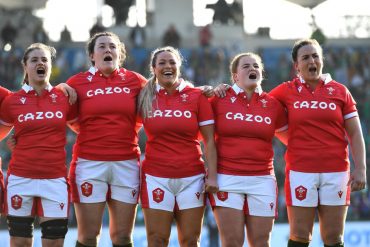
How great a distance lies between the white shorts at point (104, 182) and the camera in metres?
7.48

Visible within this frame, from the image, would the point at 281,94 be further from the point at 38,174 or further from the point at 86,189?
the point at 38,174

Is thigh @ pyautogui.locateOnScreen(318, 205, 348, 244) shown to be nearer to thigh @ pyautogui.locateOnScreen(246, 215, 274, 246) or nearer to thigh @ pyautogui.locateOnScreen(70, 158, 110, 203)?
thigh @ pyautogui.locateOnScreen(246, 215, 274, 246)

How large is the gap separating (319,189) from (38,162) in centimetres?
239

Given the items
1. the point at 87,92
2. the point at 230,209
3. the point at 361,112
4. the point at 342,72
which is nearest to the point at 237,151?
the point at 230,209

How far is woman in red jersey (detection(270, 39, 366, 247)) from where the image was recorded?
752 centimetres

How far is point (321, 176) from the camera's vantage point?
297 inches

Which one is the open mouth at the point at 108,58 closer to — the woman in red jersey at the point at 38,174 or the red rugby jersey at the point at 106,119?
the red rugby jersey at the point at 106,119

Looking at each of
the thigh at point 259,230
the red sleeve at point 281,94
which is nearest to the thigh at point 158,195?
the thigh at point 259,230

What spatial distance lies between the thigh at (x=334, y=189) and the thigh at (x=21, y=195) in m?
2.42

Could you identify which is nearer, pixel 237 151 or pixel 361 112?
pixel 237 151

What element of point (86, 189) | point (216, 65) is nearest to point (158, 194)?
point (86, 189)

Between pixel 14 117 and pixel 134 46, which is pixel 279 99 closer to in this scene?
pixel 14 117

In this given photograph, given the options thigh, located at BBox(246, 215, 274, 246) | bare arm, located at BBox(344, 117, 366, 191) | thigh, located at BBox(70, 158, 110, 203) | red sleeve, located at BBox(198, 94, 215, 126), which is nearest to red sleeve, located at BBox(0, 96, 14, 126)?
thigh, located at BBox(70, 158, 110, 203)

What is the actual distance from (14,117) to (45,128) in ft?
1.05
